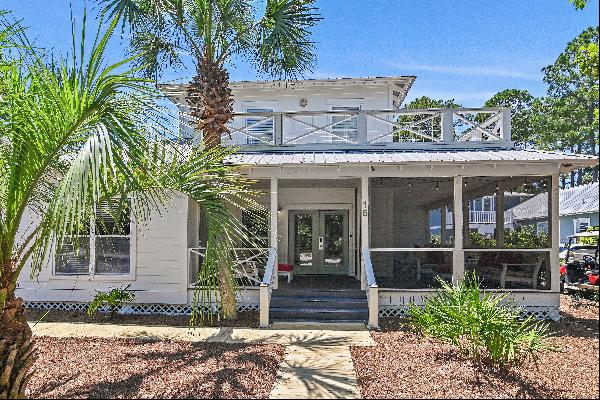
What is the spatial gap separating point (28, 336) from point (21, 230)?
6924 millimetres

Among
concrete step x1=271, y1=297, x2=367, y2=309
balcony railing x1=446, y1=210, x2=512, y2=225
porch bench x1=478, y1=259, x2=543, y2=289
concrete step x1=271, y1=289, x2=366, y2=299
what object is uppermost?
balcony railing x1=446, y1=210, x2=512, y2=225

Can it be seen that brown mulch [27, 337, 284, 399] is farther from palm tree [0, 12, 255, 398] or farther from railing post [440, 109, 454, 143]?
railing post [440, 109, 454, 143]

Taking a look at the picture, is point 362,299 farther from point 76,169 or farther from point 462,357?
point 76,169

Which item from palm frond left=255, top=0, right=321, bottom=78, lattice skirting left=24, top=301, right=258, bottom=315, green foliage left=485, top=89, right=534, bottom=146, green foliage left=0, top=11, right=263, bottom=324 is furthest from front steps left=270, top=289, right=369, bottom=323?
green foliage left=485, top=89, right=534, bottom=146

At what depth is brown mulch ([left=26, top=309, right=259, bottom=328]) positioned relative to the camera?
10180 millimetres

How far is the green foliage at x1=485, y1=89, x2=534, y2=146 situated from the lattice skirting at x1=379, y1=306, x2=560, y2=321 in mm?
36105

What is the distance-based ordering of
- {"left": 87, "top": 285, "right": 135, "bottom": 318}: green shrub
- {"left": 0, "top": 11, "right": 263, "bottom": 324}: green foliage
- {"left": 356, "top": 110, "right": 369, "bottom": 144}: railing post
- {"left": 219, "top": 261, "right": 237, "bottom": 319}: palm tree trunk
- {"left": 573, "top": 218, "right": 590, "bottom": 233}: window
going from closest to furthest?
{"left": 0, "top": 11, "right": 263, "bottom": 324}: green foliage, {"left": 219, "top": 261, "right": 237, "bottom": 319}: palm tree trunk, {"left": 87, "top": 285, "right": 135, "bottom": 318}: green shrub, {"left": 356, "top": 110, "right": 369, "bottom": 144}: railing post, {"left": 573, "top": 218, "right": 590, "bottom": 233}: window

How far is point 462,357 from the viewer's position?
22.3 feet

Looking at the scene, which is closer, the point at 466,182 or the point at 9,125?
the point at 9,125

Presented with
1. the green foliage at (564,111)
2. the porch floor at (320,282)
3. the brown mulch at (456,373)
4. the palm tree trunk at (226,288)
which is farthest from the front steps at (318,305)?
the green foliage at (564,111)

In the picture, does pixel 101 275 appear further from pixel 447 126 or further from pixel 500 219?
pixel 500 219

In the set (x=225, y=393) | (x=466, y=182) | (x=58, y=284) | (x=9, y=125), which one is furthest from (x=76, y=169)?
(x=466, y=182)

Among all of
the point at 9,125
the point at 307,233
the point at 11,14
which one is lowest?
the point at 307,233

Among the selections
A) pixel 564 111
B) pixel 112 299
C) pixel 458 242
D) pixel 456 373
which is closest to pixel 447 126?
pixel 458 242
